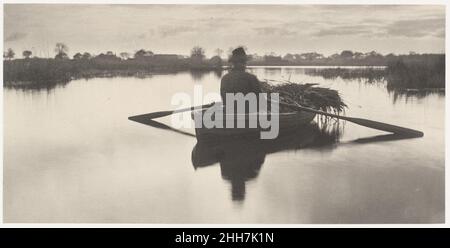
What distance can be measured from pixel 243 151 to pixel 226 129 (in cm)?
43

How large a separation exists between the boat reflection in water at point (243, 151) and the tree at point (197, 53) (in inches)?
69.3

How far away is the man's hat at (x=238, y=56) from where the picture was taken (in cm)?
668

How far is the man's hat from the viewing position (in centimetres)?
668

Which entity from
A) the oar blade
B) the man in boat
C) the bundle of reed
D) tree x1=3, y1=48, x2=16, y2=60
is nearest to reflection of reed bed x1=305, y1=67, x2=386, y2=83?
the bundle of reed

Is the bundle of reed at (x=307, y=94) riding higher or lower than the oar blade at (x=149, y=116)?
higher

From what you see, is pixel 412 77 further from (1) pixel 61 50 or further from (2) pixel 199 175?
(1) pixel 61 50

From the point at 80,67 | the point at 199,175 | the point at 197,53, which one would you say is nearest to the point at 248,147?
the point at 199,175

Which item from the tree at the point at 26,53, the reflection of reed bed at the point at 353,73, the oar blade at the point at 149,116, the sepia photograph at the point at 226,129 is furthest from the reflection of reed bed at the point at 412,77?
the tree at the point at 26,53

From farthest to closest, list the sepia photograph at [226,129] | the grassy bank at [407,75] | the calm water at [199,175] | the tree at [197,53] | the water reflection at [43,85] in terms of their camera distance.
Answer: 1. the water reflection at [43,85]
2. the grassy bank at [407,75]
3. the tree at [197,53]
4. the sepia photograph at [226,129]
5. the calm water at [199,175]

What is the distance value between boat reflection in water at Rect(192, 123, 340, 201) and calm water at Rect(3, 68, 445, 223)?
0.03 m

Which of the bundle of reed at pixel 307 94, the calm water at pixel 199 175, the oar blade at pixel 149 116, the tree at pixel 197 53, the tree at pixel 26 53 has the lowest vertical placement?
the calm water at pixel 199 175

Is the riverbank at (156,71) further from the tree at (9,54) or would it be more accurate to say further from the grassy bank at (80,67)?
the tree at (9,54)

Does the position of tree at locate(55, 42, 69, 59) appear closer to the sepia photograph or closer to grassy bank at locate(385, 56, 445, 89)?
the sepia photograph
